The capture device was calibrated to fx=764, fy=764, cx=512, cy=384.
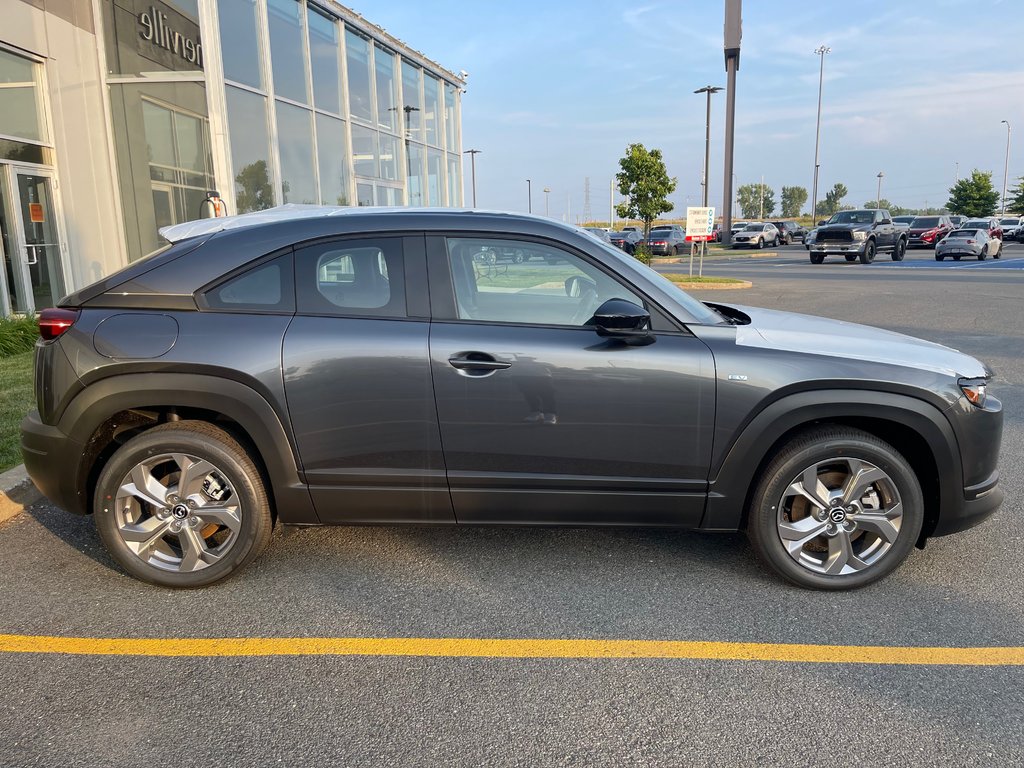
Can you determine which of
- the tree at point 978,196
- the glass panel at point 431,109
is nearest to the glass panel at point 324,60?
the glass panel at point 431,109

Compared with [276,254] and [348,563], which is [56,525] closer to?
[348,563]

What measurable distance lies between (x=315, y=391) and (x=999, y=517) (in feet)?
12.9

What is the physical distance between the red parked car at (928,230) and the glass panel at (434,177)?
30.5 metres

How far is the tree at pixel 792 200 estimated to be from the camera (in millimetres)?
118625

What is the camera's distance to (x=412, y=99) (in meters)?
20.9

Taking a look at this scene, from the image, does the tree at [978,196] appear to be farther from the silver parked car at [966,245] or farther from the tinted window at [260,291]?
the tinted window at [260,291]

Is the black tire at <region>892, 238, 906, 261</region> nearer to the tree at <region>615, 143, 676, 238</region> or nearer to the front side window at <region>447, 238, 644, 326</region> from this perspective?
the tree at <region>615, 143, 676, 238</region>

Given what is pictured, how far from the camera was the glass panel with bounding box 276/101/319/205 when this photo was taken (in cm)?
1515

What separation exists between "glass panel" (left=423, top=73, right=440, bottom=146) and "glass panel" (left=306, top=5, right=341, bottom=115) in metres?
4.89

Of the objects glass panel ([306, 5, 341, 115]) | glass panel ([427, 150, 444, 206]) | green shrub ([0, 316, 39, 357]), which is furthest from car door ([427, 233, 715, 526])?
glass panel ([427, 150, 444, 206])

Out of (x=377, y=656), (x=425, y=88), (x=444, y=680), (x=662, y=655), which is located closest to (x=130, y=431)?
(x=377, y=656)

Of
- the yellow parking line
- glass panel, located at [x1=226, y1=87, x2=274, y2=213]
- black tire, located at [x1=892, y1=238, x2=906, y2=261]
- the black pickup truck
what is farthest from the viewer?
black tire, located at [x1=892, y1=238, x2=906, y2=261]

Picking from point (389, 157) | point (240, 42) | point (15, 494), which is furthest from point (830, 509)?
point (389, 157)

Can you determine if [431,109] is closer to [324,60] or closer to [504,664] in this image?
[324,60]
